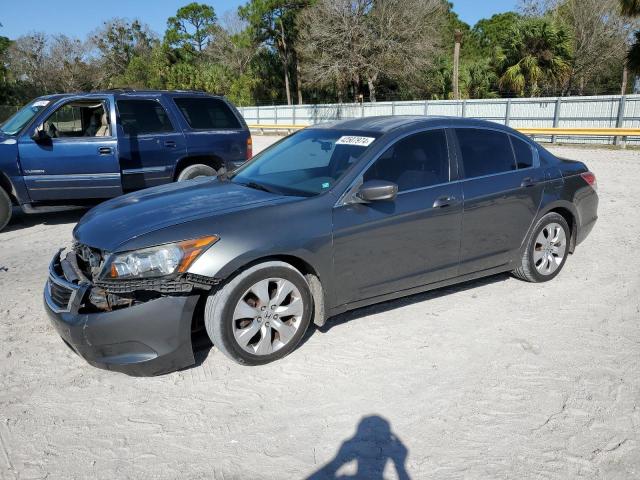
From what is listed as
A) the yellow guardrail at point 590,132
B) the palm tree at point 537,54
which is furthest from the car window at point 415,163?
the palm tree at point 537,54

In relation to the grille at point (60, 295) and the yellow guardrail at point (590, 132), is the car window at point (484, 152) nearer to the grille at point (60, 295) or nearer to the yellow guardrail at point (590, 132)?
the grille at point (60, 295)

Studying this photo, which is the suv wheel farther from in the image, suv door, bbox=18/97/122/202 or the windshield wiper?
the windshield wiper

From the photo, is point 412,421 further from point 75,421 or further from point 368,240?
point 75,421

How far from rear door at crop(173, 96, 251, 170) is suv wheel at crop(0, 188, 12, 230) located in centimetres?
259

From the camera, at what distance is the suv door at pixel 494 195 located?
4559 mm

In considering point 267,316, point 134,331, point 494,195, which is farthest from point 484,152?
point 134,331

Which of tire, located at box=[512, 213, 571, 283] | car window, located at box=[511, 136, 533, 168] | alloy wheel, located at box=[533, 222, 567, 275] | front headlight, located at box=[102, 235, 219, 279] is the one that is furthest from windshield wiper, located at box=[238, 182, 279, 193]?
alloy wheel, located at box=[533, 222, 567, 275]

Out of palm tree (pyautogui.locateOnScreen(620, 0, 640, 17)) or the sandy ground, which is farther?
palm tree (pyautogui.locateOnScreen(620, 0, 640, 17))

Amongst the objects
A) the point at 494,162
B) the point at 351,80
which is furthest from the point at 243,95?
the point at 494,162

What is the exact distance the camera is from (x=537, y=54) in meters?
27.7

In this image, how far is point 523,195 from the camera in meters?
4.87

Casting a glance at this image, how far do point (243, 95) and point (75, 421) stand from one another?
148 ft

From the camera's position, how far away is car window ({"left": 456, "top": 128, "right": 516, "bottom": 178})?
15.1 feet

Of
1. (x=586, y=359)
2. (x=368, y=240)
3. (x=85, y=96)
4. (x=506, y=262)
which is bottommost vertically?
(x=586, y=359)
